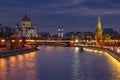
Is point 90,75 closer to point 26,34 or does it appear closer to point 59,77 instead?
point 59,77

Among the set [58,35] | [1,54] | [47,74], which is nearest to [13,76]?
[47,74]

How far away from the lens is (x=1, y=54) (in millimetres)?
53969

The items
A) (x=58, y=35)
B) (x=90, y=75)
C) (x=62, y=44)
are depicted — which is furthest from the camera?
(x=58, y=35)

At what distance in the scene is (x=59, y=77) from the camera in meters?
29.0

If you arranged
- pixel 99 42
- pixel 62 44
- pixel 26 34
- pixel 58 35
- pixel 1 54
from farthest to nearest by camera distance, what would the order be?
1. pixel 58 35
2. pixel 26 34
3. pixel 62 44
4. pixel 99 42
5. pixel 1 54

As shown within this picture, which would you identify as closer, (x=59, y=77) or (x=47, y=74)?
(x=59, y=77)

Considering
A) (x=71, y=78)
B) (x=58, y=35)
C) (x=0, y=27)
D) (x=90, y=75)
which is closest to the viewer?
(x=71, y=78)

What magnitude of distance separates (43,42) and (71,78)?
420 ft

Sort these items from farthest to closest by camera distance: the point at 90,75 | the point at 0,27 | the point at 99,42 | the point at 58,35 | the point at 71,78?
the point at 58,35 → the point at 99,42 → the point at 0,27 → the point at 90,75 → the point at 71,78

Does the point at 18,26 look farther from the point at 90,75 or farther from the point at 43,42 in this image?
the point at 90,75

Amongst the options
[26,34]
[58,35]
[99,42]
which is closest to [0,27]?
[99,42]

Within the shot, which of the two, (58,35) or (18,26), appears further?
(58,35)

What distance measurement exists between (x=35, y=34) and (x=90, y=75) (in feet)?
500

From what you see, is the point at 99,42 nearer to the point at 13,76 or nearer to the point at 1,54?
the point at 1,54
